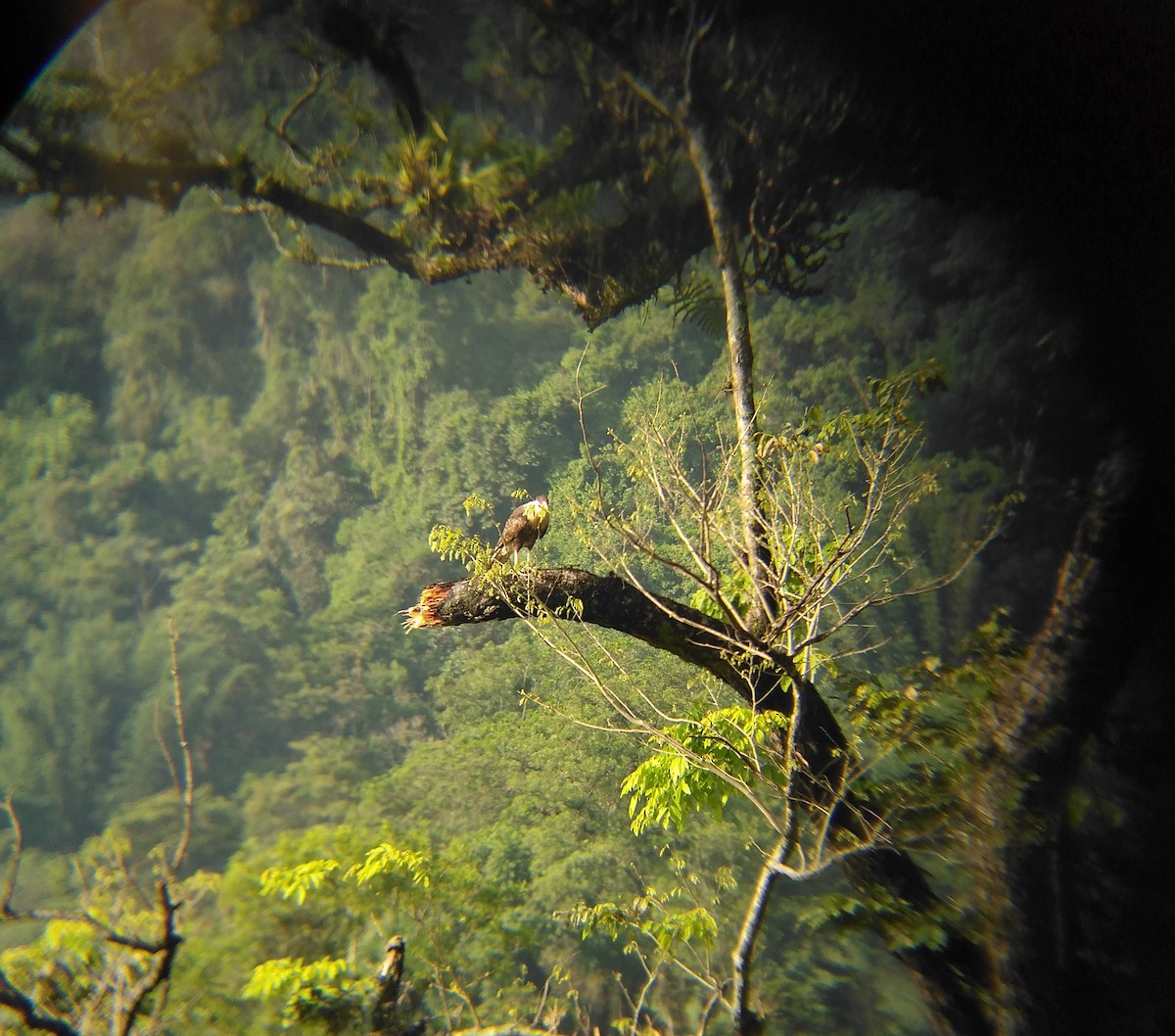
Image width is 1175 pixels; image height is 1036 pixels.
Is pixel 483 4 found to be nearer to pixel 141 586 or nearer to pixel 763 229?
pixel 763 229

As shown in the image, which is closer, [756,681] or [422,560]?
[756,681]

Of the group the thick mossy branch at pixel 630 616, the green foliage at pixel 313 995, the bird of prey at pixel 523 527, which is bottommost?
the green foliage at pixel 313 995

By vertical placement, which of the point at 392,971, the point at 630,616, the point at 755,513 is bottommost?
the point at 392,971

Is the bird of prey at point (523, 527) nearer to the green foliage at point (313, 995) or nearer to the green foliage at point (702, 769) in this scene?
the green foliage at point (702, 769)

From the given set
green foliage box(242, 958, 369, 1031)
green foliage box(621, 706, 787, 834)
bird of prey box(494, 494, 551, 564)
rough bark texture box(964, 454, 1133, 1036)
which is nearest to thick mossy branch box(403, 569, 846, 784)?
green foliage box(621, 706, 787, 834)

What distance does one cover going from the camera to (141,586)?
2244cm

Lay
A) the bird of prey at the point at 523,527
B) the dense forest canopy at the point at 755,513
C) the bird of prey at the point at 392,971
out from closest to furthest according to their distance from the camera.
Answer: the dense forest canopy at the point at 755,513 → the bird of prey at the point at 392,971 → the bird of prey at the point at 523,527

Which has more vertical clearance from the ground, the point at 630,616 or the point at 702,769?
the point at 630,616

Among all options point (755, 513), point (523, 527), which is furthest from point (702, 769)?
point (523, 527)

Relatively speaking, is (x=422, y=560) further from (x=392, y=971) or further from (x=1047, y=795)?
(x=1047, y=795)

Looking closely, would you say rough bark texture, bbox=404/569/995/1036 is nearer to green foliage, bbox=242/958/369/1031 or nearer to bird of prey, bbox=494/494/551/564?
bird of prey, bbox=494/494/551/564

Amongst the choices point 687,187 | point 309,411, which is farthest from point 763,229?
point 309,411

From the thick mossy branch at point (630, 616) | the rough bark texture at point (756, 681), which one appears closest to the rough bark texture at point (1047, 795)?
the rough bark texture at point (756, 681)

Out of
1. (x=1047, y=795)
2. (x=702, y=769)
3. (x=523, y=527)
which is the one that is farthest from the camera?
(x=523, y=527)
